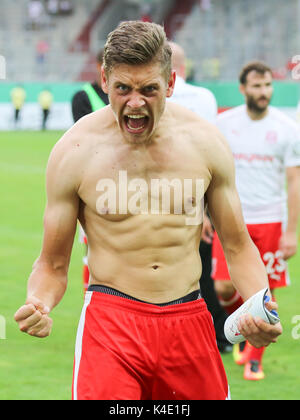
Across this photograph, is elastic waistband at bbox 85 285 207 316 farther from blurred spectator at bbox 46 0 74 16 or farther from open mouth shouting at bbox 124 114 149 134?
blurred spectator at bbox 46 0 74 16

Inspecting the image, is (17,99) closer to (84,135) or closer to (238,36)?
(238,36)

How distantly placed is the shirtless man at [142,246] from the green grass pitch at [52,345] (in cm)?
268

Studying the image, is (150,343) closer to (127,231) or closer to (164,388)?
(164,388)

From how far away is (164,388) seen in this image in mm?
3518

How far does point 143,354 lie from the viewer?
346cm

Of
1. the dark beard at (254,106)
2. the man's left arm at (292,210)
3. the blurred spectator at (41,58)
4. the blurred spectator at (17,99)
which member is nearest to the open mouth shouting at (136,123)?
the man's left arm at (292,210)

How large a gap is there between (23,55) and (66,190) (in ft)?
135

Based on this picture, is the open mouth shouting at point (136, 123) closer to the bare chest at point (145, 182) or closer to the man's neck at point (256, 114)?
the bare chest at point (145, 182)

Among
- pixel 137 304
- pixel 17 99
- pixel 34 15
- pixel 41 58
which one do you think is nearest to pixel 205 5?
pixel 41 58

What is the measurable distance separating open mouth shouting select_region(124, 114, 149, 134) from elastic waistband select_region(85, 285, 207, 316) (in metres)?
0.68

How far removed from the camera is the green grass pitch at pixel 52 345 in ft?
20.7

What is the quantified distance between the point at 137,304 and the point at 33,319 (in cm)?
52

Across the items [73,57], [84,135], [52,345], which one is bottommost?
[73,57]
